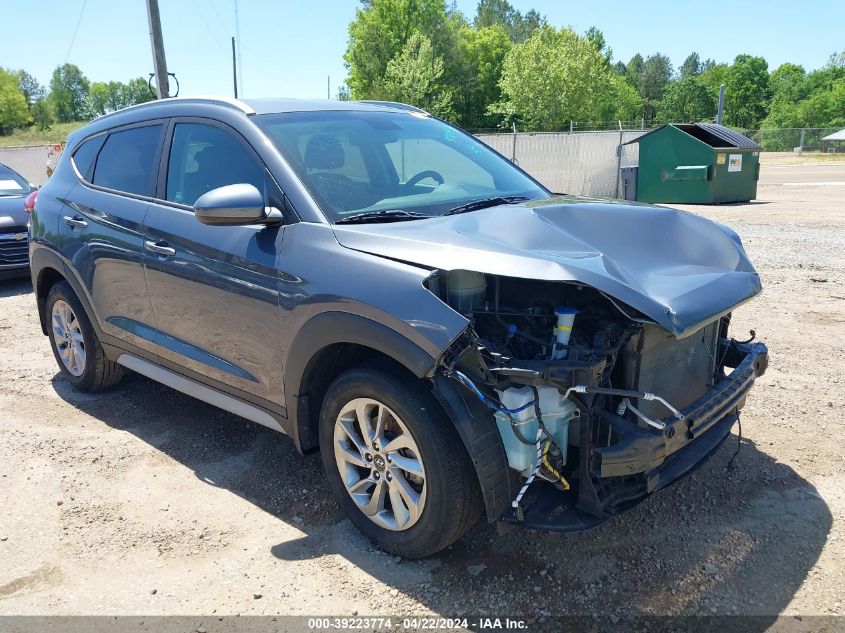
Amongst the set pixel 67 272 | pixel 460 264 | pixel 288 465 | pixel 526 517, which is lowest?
pixel 288 465

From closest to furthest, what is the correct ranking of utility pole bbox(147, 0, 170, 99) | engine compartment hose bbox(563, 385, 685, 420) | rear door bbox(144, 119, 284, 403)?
engine compartment hose bbox(563, 385, 685, 420), rear door bbox(144, 119, 284, 403), utility pole bbox(147, 0, 170, 99)

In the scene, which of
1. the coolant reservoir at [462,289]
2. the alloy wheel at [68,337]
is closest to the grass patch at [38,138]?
the alloy wheel at [68,337]

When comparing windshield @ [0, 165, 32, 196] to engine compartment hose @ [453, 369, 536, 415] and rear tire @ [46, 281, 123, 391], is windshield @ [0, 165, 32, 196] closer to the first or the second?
rear tire @ [46, 281, 123, 391]

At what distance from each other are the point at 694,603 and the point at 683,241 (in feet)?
4.88

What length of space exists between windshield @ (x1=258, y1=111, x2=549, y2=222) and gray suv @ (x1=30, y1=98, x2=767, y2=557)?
0.02 meters

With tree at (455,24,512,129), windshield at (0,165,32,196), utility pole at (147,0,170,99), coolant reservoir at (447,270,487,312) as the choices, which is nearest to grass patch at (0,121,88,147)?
tree at (455,24,512,129)

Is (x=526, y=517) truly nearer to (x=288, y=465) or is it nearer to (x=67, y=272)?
(x=288, y=465)

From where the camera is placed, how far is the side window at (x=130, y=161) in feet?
13.3

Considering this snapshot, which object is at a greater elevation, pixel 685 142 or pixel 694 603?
pixel 685 142

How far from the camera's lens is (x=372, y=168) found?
140 inches

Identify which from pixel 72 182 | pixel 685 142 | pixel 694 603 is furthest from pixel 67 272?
pixel 685 142

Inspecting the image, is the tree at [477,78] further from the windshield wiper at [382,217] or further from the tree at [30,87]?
the tree at [30,87]

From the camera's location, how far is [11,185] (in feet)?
32.3

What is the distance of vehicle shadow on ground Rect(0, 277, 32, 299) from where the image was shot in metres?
8.80
